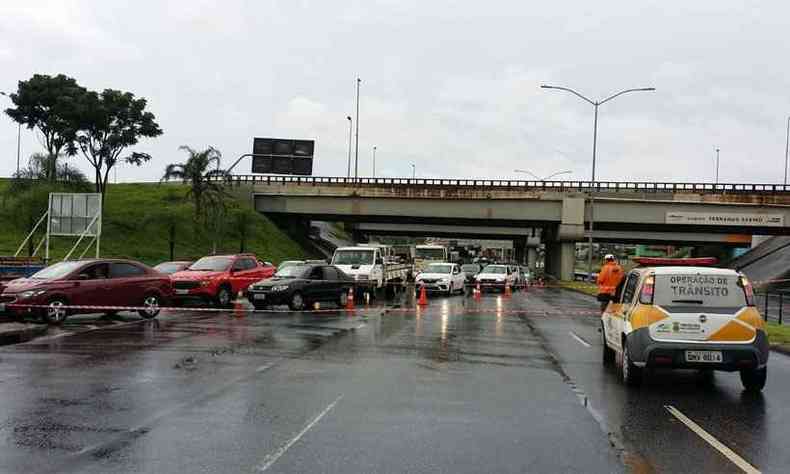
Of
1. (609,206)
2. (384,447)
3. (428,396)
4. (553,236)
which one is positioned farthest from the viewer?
(553,236)

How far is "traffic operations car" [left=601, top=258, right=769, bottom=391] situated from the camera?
9531 mm

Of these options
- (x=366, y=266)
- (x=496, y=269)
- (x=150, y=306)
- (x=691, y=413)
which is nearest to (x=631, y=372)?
(x=691, y=413)

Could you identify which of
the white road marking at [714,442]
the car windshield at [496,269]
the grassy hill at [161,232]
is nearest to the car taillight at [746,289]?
the white road marking at [714,442]

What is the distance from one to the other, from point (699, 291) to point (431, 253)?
39036mm

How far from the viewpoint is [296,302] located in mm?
23156

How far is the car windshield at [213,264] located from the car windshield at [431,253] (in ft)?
78.1

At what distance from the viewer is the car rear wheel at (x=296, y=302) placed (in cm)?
2298

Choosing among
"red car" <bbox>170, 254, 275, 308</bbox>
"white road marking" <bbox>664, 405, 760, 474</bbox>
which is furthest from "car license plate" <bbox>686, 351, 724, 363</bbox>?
"red car" <bbox>170, 254, 275, 308</bbox>

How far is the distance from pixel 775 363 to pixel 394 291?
22303 millimetres

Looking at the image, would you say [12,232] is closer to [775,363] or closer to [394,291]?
[394,291]

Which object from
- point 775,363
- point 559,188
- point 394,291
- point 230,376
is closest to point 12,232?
point 394,291

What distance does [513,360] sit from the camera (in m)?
12.6

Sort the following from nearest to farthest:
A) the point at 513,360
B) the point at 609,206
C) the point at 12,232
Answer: the point at 513,360 → the point at 12,232 → the point at 609,206

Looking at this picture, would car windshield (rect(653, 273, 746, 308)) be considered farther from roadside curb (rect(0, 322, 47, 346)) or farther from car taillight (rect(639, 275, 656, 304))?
roadside curb (rect(0, 322, 47, 346))
